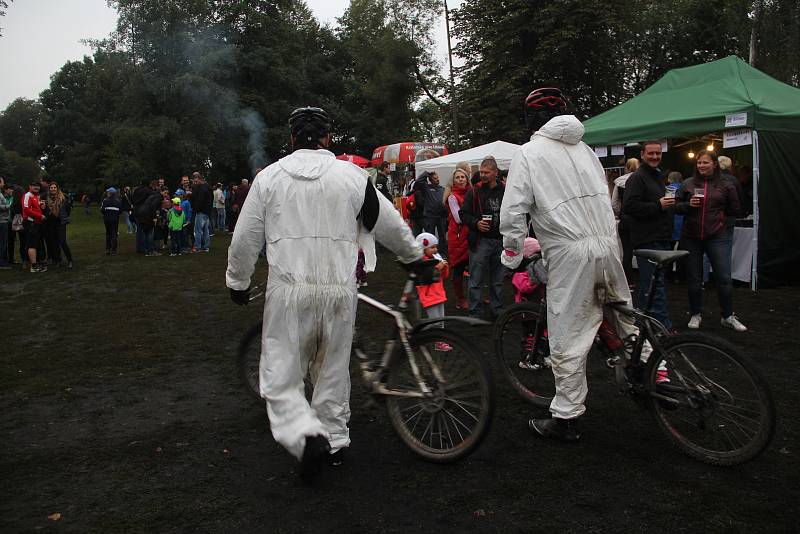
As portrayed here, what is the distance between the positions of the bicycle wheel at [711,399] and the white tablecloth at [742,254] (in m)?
7.37

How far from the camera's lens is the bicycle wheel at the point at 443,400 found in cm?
365

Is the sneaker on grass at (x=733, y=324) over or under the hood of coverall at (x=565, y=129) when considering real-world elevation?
under

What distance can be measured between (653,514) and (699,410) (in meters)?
0.82

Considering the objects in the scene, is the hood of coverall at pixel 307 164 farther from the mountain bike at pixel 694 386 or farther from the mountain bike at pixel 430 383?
the mountain bike at pixel 694 386

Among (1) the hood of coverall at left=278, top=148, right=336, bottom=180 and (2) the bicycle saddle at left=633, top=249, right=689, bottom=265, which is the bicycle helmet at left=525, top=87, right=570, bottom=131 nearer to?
(2) the bicycle saddle at left=633, top=249, right=689, bottom=265

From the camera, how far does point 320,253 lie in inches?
137

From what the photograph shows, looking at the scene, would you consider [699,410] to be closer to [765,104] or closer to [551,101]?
[551,101]

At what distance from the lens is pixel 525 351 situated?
5.00 metres

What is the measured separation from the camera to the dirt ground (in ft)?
10.6

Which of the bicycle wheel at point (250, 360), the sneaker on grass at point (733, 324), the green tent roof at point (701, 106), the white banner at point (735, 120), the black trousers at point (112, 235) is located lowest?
the sneaker on grass at point (733, 324)

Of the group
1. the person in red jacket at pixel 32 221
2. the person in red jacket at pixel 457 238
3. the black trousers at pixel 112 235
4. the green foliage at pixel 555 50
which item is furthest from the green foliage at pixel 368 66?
the person in red jacket at pixel 457 238

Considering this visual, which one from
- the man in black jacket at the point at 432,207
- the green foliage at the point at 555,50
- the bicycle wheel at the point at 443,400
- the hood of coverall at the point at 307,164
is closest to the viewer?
the hood of coverall at the point at 307,164

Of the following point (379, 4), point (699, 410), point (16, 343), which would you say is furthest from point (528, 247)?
point (379, 4)

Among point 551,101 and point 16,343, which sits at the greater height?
point 551,101
